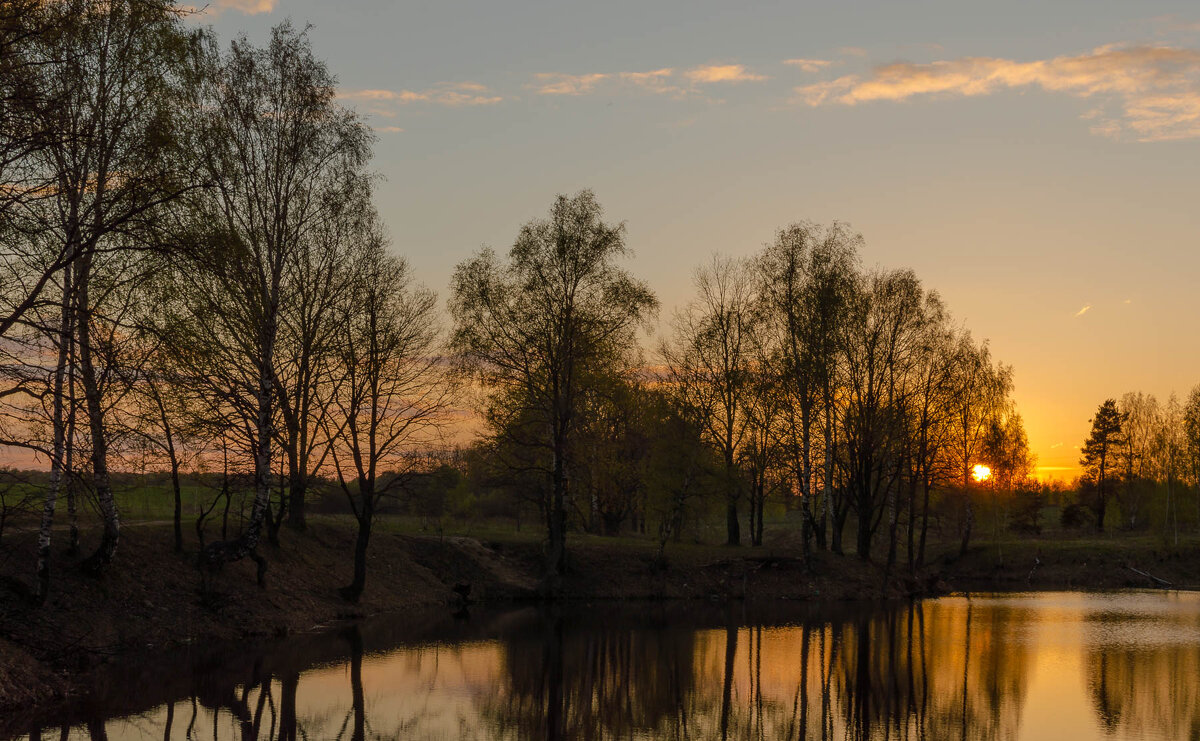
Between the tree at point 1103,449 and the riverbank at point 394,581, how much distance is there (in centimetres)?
2704

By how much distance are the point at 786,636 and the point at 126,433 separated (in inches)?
1041

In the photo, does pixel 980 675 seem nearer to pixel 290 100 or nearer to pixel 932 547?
pixel 290 100

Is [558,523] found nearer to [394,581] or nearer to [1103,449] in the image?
[394,581]

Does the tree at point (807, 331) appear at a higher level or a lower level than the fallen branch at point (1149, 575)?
→ higher

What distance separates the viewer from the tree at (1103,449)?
9506 cm

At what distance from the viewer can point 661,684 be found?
2459cm

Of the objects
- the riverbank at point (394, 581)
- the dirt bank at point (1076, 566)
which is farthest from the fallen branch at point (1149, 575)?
the riverbank at point (394, 581)

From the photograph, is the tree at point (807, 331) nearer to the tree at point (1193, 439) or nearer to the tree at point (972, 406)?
the tree at point (972, 406)

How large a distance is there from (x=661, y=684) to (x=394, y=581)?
19542mm

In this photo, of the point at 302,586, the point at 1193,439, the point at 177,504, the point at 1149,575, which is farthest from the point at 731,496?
the point at 1193,439

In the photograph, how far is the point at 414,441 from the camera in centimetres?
3784

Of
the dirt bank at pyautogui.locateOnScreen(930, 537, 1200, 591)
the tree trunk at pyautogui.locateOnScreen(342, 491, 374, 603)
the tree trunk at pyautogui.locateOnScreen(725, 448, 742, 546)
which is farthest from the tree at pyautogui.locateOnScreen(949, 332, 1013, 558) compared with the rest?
the tree trunk at pyautogui.locateOnScreen(342, 491, 374, 603)

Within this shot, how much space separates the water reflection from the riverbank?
5.13ft

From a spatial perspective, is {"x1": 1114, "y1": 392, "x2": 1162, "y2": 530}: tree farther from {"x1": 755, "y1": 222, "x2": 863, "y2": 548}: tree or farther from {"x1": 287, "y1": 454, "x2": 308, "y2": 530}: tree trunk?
{"x1": 287, "y1": 454, "x2": 308, "y2": 530}: tree trunk
